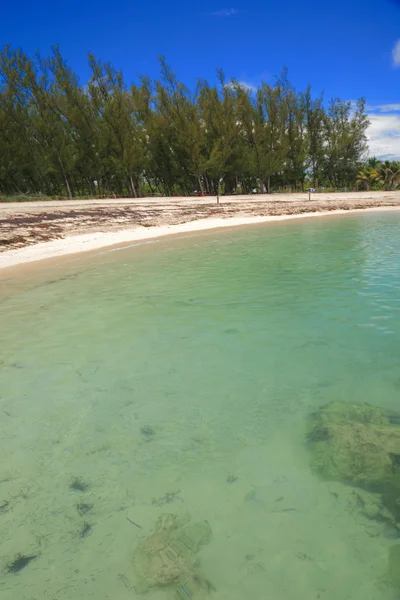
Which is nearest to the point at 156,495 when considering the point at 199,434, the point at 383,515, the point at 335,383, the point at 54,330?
the point at 199,434

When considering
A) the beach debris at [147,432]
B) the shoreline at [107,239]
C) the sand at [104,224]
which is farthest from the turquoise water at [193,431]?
the sand at [104,224]

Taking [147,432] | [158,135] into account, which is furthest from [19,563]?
[158,135]

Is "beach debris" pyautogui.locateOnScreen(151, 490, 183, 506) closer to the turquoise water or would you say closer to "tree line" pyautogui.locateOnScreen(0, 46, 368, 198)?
the turquoise water

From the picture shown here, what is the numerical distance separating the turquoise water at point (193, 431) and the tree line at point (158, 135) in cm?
3440

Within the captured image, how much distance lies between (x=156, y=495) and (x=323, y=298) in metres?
5.03

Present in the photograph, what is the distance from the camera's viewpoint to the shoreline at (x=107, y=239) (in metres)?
11.9

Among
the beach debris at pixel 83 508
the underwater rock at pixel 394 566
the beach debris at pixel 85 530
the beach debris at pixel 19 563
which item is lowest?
the underwater rock at pixel 394 566

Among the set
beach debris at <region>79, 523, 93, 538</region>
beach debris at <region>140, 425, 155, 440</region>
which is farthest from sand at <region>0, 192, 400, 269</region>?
beach debris at <region>79, 523, 93, 538</region>

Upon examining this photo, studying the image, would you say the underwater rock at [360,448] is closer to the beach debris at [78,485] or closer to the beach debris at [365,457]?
the beach debris at [365,457]

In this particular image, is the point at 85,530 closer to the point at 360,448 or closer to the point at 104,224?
the point at 360,448

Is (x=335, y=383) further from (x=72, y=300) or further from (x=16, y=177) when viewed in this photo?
(x=16, y=177)

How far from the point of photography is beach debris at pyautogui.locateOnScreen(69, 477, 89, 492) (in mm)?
2588

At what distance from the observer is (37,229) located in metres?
15.4

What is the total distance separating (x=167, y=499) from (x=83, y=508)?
0.54 meters
